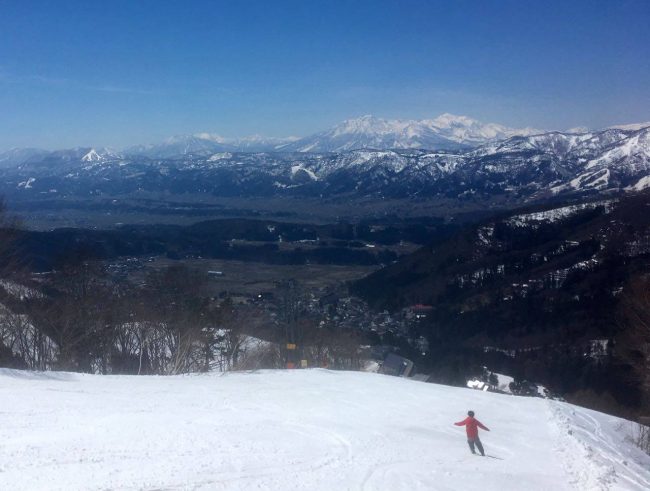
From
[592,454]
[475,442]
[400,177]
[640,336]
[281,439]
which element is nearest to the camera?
[281,439]

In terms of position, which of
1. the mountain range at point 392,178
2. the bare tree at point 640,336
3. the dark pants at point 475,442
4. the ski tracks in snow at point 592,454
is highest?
the mountain range at point 392,178

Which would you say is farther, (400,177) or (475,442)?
(400,177)

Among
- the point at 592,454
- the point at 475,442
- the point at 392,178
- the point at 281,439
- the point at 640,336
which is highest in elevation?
the point at 392,178

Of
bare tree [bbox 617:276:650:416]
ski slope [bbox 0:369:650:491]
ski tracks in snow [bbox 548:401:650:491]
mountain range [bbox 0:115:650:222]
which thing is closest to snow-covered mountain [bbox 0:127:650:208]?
mountain range [bbox 0:115:650:222]

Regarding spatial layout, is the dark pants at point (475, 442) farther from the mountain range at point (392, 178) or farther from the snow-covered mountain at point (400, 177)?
the snow-covered mountain at point (400, 177)

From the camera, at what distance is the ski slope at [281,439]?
8.11 metres

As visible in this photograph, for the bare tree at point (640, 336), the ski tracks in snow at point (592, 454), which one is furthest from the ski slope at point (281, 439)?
the bare tree at point (640, 336)

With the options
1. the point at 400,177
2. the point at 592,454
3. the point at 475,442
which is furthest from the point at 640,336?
the point at 400,177

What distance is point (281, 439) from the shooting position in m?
10.3

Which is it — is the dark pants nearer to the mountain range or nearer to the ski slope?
the ski slope

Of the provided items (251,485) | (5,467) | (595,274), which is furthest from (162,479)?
(595,274)

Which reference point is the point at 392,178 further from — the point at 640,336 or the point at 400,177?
the point at 640,336

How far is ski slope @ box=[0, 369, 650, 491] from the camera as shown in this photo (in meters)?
8.11

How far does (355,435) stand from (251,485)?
360cm
